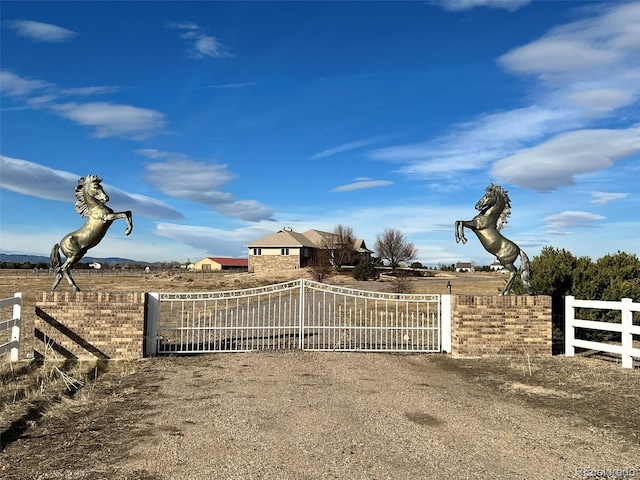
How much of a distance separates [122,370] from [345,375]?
12.0 ft

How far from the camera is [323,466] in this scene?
14.1 ft

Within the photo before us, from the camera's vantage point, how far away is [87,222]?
32.1 feet

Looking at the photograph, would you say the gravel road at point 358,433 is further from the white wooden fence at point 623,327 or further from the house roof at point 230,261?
the house roof at point 230,261

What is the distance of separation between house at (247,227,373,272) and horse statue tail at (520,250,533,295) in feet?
169

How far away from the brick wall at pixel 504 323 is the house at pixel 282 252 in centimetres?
5175

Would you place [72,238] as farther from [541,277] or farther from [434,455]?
[541,277]

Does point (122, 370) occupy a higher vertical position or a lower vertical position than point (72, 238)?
lower

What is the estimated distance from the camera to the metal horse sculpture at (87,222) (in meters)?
9.70

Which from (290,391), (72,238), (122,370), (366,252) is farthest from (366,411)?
(366,252)

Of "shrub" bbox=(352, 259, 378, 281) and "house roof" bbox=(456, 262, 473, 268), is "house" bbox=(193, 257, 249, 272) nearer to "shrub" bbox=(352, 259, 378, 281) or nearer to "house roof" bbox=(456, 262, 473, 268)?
"house roof" bbox=(456, 262, 473, 268)

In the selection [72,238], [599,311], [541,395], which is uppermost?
[72,238]

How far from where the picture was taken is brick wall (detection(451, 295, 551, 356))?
33.3 ft

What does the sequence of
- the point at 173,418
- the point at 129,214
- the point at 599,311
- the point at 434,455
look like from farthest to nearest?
the point at 599,311 → the point at 129,214 → the point at 173,418 → the point at 434,455

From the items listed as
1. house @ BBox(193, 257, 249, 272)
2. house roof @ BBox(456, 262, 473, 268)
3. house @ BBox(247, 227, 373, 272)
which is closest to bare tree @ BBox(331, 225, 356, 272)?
house @ BBox(247, 227, 373, 272)
